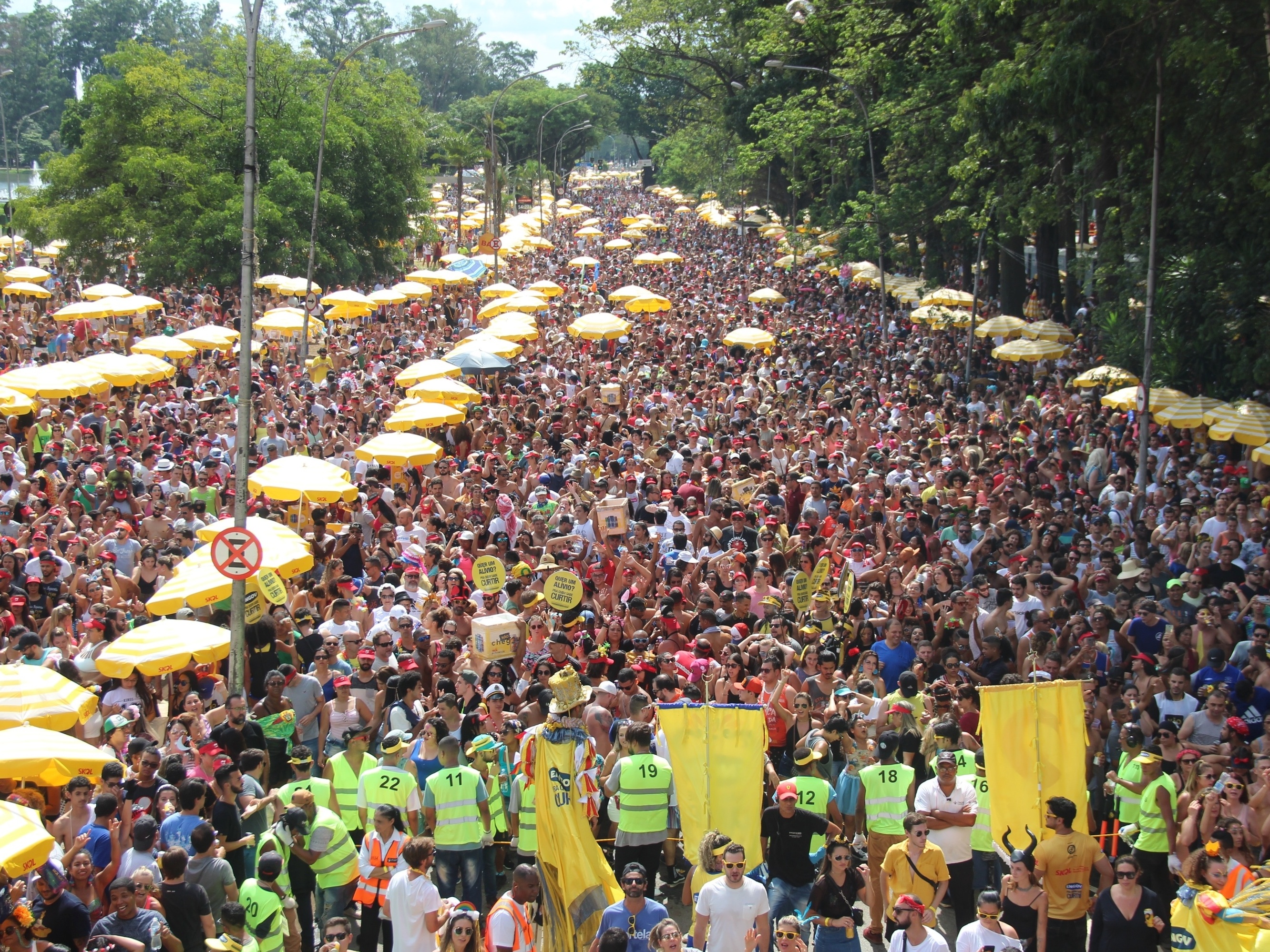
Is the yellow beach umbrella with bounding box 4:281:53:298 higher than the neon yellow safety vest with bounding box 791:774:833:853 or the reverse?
higher

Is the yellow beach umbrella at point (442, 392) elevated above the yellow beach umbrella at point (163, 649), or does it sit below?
above

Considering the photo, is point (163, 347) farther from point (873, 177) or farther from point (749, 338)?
point (873, 177)

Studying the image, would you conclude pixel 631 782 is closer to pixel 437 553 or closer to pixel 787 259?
pixel 437 553

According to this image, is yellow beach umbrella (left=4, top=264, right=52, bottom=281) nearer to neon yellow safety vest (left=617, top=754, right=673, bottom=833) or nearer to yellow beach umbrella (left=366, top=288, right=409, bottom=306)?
yellow beach umbrella (left=366, top=288, right=409, bottom=306)

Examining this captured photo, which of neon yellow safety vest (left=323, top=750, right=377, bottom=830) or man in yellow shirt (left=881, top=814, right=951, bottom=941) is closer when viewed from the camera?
man in yellow shirt (left=881, top=814, right=951, bottom=941)

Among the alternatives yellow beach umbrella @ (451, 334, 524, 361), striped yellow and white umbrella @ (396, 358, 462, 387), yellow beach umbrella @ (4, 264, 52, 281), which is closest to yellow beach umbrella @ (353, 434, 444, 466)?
striped yellow and white umbrella @ (396, 358, 462, 387)

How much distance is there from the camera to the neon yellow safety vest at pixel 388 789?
26.5 ft

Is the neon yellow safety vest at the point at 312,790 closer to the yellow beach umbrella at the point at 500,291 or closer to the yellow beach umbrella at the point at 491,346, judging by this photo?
the yellow beach umbrella at the point at 491,346

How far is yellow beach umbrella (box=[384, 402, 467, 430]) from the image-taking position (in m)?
17.1

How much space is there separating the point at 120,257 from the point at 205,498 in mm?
26441

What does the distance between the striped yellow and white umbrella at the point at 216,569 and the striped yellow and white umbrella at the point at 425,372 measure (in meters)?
7.77

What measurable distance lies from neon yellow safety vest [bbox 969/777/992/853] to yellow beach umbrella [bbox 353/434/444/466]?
8901 millimetres

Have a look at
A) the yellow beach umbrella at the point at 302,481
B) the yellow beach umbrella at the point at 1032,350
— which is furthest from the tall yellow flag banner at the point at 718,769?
the yellow beach umbrella at the point at 1032,350

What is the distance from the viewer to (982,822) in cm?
818
